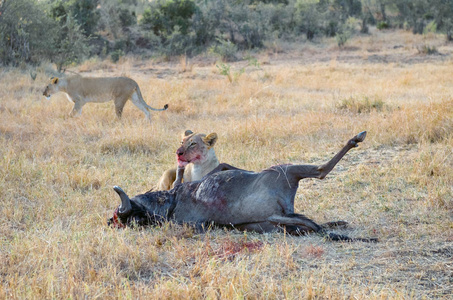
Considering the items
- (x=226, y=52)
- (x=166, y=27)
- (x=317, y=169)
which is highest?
A: (x=317, y=169)

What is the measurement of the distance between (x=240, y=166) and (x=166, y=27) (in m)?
19.2

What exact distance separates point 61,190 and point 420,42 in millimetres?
21384

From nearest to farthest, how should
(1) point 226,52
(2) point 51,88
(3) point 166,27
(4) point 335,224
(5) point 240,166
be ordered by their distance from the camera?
(4) point 335,224 → (5) point 240,166 → (2) point 51,88 → (1) point 226,52 → (3) point 166,27

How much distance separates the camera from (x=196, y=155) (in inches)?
169

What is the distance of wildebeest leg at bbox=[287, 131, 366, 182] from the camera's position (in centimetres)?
357

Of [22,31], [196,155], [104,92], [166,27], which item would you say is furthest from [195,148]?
[166,27]

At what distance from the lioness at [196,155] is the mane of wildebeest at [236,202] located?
0.27 metres

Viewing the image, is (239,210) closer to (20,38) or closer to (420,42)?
(20,38)

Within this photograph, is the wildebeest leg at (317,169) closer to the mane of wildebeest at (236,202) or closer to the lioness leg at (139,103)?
the mane of wildebeest at (236,202)

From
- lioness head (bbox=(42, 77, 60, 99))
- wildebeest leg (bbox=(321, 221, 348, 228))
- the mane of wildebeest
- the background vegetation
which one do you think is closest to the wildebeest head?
the mane of wildebeest

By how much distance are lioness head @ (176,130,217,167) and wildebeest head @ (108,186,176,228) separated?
1.15 ft

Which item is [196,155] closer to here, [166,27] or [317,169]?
[317,169]

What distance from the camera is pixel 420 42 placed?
23.1m

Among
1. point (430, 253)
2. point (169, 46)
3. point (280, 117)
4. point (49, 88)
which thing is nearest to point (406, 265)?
point (430, 253)
